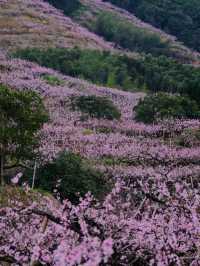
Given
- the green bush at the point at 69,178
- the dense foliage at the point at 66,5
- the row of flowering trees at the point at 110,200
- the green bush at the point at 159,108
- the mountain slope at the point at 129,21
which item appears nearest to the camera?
the row of flowering trees at the point at 110,200

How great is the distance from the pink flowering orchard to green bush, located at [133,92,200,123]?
0.93 meters

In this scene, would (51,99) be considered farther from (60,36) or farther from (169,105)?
(60,36)

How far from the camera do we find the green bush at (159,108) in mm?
46156

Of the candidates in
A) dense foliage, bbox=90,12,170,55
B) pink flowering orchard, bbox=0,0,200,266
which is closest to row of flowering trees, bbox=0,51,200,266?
pink flowering orchard, bbox=0,0,200,266

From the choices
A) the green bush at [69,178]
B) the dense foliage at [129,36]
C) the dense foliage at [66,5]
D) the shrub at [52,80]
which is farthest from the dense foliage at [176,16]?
the green bush at [69,178]

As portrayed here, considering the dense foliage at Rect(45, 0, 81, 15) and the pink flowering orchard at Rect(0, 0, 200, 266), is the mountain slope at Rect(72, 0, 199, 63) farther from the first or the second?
the pink flowering orchard at Rect(0, 0, 200, 266)

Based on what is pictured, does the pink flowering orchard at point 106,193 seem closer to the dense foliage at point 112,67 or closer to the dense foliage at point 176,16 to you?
the dense foliage at point 112,67

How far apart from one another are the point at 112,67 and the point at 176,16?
43103 mm

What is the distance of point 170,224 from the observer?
9.37 m

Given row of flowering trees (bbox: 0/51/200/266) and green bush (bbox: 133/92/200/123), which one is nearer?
row of flowering trees (bbox: 0/51/200/266)

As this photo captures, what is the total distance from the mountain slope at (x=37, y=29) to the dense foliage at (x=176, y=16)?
18420 mm

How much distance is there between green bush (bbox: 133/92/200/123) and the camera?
46.2 metres

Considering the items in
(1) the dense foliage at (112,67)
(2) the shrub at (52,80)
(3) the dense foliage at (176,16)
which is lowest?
(3) the dense foliage at (176,16)

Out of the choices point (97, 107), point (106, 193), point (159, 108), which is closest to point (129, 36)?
point (97, 107)
